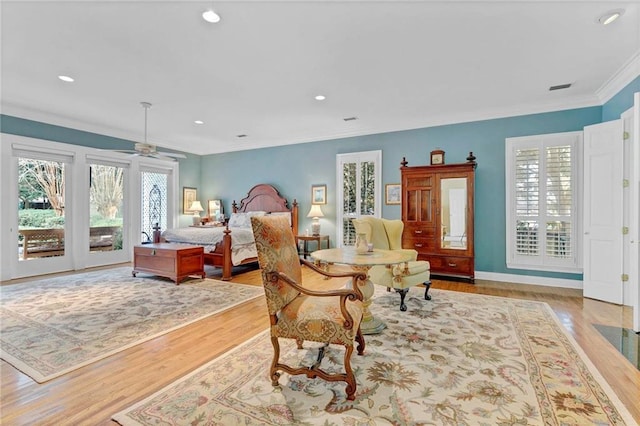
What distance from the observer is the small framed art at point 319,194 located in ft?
21.7

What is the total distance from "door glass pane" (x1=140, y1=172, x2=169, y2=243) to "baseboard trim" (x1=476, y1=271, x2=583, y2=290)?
22.6 feet

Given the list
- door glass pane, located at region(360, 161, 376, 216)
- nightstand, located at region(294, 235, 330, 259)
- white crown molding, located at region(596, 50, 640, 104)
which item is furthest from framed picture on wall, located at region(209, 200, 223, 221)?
white crown molding, located at region(596, 50, 640, 104)

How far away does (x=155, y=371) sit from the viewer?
2.25 metres

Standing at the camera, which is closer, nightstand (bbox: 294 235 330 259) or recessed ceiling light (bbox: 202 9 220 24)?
recessed ceiling light (bbox: 202 9 220 24)

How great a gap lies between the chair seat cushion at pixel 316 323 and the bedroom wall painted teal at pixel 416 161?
3950mm

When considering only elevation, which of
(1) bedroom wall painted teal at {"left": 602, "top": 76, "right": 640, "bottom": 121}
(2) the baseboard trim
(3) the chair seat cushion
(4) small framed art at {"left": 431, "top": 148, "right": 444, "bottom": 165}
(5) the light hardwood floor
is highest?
(1) bedroom wall painted teal at {"left": 602, "top": 76, "right": 640, "bottom": 121}

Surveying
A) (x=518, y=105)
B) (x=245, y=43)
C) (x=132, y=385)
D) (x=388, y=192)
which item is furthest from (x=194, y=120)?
(x=518, y=105)

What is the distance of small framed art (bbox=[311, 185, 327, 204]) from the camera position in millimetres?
6609

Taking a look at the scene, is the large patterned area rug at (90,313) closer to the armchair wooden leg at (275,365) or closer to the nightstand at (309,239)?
the armchair wooden leg at (275,365)

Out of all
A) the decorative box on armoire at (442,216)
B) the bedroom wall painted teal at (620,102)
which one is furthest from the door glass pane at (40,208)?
the bedroom wall painted teal at (620,102)

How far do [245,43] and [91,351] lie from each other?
3.13 meters

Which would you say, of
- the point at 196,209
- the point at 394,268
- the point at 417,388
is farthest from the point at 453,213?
the point at 196,209

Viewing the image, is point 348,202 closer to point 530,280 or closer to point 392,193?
point 392,193

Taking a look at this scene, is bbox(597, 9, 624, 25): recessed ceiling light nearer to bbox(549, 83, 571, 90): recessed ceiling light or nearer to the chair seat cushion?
bbox(549, 83, 571, 90): recessed ceiling light
